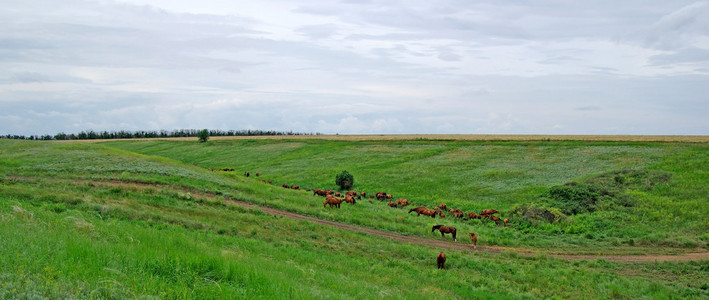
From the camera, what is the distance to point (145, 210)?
20.7 meters


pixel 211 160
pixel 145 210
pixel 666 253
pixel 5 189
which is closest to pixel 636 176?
pixel 666 253

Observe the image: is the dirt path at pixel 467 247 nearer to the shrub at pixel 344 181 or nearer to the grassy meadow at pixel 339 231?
the grassy meadow at pixel 339 231

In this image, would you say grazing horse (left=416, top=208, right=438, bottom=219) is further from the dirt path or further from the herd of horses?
the dirt path

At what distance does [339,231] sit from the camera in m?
22.6

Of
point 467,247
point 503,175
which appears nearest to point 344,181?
point 503,175

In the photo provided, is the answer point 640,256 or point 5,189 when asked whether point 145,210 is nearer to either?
point 5,189

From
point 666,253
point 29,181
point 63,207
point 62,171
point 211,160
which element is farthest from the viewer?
point 211,160

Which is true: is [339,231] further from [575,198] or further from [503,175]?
[503,175]

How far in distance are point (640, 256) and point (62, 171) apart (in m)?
40.2

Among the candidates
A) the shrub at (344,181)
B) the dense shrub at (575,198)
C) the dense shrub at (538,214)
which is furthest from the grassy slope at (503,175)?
the shrub at (344,181)

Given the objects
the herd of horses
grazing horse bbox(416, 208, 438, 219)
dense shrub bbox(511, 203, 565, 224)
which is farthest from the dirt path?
dense shrub bbox(511, 203, 565, 224)

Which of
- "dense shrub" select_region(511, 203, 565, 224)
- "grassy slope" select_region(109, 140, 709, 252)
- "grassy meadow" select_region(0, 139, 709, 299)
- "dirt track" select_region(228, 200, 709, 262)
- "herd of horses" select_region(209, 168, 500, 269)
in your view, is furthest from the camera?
"dense shrub" select_region(511, 203, 565, 224)

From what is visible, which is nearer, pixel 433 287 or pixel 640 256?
pixel 433 287

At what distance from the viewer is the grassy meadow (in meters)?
8.30
